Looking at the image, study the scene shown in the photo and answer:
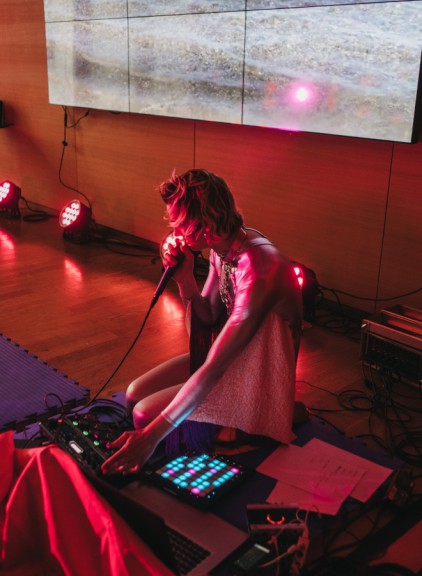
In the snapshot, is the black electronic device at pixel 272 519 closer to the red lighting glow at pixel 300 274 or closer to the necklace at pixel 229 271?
the necklace at pixel 229 271

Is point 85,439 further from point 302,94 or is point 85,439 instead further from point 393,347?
point 302,94

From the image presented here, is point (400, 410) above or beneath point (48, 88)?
beneath

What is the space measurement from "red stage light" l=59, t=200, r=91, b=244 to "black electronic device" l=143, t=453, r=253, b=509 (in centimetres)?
311

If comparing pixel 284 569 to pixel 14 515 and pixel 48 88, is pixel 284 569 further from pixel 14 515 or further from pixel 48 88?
pixel 48 88

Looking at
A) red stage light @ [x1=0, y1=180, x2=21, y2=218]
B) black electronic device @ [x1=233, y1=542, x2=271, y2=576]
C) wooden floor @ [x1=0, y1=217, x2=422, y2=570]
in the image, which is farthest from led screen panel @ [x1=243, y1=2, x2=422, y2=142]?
red stage light @ [x1=0, y1=180, x2=21, y2=218]

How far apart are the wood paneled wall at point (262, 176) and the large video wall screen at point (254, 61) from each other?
0.72ft

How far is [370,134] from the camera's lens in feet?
9.93

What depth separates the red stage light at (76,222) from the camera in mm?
4727

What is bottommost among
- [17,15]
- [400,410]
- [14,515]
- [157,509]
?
[400,410]

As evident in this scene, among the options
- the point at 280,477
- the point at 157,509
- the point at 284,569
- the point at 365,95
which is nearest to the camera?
the point at 284,569

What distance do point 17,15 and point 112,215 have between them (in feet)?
6.55

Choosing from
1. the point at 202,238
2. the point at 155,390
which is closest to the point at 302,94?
the point at 202,238

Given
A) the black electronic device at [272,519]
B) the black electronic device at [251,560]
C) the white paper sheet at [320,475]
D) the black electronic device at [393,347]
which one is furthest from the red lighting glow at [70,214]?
the black electronic device at [251,560]

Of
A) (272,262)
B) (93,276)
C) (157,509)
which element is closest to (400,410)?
(272,262)
